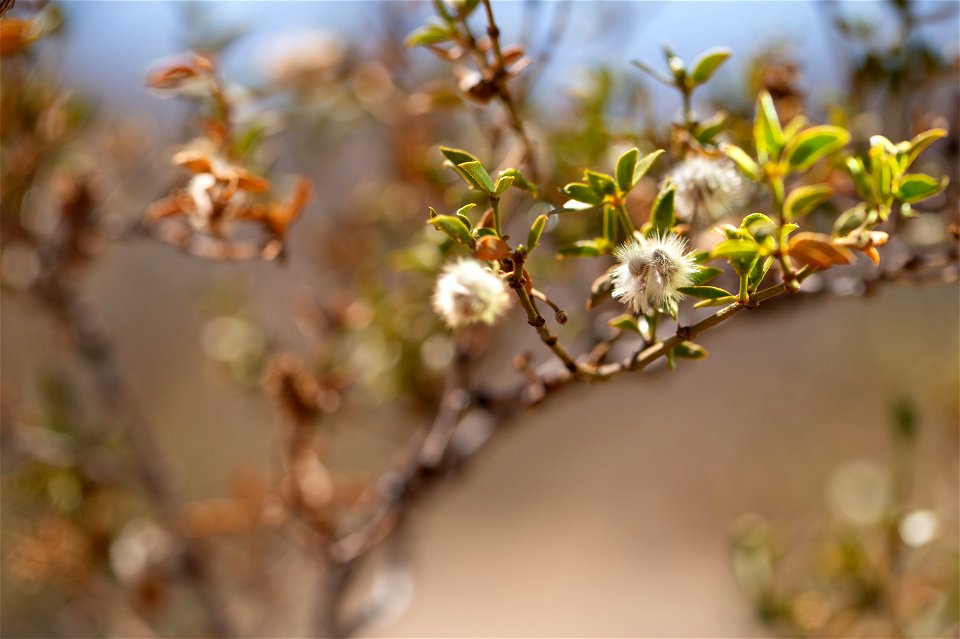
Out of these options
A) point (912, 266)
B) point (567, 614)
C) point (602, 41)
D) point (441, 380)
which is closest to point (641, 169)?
point (912, 266)

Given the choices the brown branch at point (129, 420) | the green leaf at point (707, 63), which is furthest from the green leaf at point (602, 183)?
the brown branch at point (129, 420)

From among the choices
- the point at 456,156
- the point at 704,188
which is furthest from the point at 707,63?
the point at 456,156

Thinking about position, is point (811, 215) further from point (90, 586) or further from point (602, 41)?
point (90, 586)

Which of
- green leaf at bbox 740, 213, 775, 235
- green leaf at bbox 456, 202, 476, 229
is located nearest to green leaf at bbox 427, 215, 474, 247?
green leaf at bbox 456, 202, 476, 229

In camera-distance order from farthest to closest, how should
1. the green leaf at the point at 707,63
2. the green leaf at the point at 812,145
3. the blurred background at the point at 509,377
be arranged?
the blurred background at the point at 509,377
the green leaf at the point at 707,63
the green leaf at the point at 812,145

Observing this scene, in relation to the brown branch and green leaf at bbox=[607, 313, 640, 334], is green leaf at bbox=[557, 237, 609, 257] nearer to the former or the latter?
green leaf at bbox=[607, 313, 640, 334]

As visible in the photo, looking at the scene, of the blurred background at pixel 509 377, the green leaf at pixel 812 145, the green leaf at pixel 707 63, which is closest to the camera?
the green leaf at pixel 812 145

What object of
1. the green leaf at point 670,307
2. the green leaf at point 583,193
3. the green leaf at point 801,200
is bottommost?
the green leaf at point 670,307

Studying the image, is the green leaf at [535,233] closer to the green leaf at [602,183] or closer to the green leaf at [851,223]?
the green leaf at [602,183]
